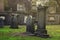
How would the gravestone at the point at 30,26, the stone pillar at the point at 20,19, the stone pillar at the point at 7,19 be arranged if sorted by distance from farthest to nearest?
1. the stone pillar at the point at 20,19
2. the stone pillar at the point at 7,19
3. the gravestone at the point at 30,26

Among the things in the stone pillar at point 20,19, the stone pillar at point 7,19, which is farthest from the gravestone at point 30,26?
the stone pillar at point 20,19

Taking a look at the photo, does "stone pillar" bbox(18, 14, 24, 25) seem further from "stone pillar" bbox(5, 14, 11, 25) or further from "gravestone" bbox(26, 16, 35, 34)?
"gravestone" bbox(26, 16, 35, 34)

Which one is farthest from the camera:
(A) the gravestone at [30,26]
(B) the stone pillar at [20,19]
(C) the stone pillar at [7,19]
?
(B) the stone pillar at [20,19]

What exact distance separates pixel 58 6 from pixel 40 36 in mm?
10152

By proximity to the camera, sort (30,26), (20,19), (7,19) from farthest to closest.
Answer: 1. (20,19)
2. (7,19)
3. (30,26)

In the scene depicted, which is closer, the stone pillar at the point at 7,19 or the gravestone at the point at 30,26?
the gravestone at the point at 30,26

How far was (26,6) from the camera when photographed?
74.4 ft

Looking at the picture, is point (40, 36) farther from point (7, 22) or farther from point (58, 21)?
point (58, 21)

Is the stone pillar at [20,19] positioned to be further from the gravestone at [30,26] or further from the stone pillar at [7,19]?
the gravestone at [30,26]

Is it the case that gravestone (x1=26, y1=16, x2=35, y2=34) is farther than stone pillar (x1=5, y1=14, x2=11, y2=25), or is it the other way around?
stone pillar (x1=5, y1=14, x2=11, y2=25)

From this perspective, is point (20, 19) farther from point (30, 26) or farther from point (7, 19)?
point (30, 26)

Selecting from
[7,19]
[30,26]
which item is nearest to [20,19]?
[7,19]

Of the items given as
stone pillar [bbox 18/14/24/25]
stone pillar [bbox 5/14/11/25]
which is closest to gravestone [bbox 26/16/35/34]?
stone pillar [bbox 5/14/11/25]

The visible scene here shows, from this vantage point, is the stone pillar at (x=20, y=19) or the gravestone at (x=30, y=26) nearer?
the gravestone at (x=30, y=26)
